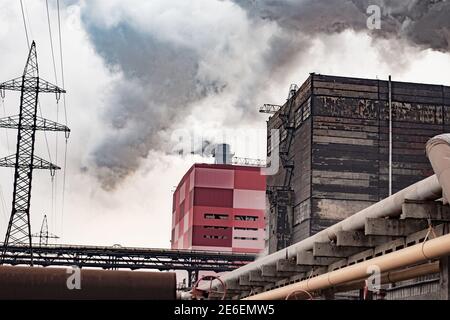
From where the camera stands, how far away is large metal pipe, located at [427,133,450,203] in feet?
36.9

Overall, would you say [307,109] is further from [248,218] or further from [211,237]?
[211,237]

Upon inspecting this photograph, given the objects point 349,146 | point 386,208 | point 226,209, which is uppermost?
point 349,146

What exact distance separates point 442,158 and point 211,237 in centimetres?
13409

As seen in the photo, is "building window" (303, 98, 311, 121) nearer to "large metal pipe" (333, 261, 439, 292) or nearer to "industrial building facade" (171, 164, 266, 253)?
"industrial building facade" (171, 164, 266, 253)

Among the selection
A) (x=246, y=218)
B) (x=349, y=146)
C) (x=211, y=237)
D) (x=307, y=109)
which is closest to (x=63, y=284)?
Result: (x=349, y=146)

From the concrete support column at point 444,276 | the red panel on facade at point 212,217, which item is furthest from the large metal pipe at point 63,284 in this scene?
the red panel on facade at point 212,217

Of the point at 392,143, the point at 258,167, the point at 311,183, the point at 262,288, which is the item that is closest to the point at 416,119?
the point at 392,143

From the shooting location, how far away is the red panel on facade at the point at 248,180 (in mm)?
145500

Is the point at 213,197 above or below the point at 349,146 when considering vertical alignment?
above

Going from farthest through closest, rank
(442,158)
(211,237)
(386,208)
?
(211,237) < (386,208) < (442,158)

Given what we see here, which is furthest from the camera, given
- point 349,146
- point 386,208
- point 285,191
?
point 285,191

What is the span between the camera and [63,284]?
1067 cm

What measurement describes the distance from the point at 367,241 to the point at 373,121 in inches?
2681
